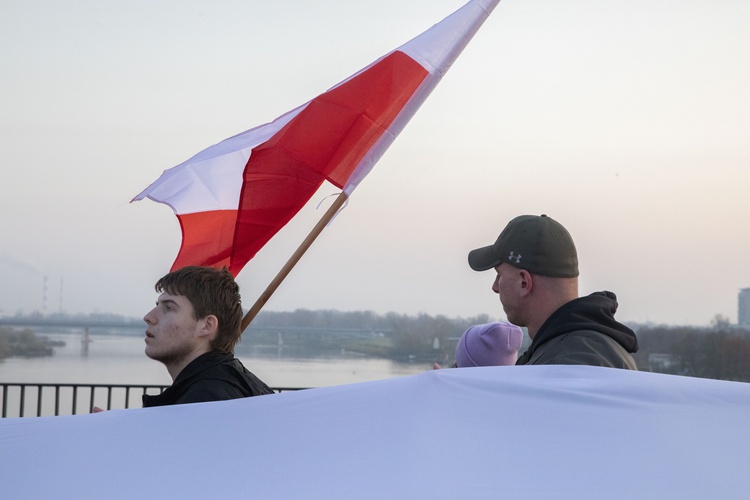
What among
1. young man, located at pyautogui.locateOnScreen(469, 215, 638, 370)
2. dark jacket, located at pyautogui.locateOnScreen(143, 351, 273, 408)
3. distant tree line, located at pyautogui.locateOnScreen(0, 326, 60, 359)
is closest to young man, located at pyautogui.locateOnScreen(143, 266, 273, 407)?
dark jacket, located at pyautogui.locateOnScreen(143, 351, 273, 408)

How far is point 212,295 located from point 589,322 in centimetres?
138

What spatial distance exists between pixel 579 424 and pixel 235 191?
327 cm

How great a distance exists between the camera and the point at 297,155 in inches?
192

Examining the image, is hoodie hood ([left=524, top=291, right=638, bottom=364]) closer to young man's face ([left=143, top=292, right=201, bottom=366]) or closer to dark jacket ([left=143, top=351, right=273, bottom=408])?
dark jacket ([left=143, top=351, right=273, bottom=408])

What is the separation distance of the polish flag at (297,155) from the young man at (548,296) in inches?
68.7

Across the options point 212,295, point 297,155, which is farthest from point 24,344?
point 212,295

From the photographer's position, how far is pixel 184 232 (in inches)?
192

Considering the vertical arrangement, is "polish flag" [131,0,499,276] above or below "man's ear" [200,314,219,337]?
above

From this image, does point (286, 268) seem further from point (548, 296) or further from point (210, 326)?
point (548, 296)

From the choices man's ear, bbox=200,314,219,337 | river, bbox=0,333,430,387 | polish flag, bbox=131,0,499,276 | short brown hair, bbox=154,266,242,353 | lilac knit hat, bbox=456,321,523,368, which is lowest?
river, bbox=0,333,430,387

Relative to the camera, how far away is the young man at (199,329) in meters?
3.10

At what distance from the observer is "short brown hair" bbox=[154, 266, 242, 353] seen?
129 inches

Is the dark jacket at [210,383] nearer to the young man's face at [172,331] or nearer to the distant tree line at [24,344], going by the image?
the young man's face at [172,331]

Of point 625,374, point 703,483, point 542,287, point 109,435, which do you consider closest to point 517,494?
point 703,483
